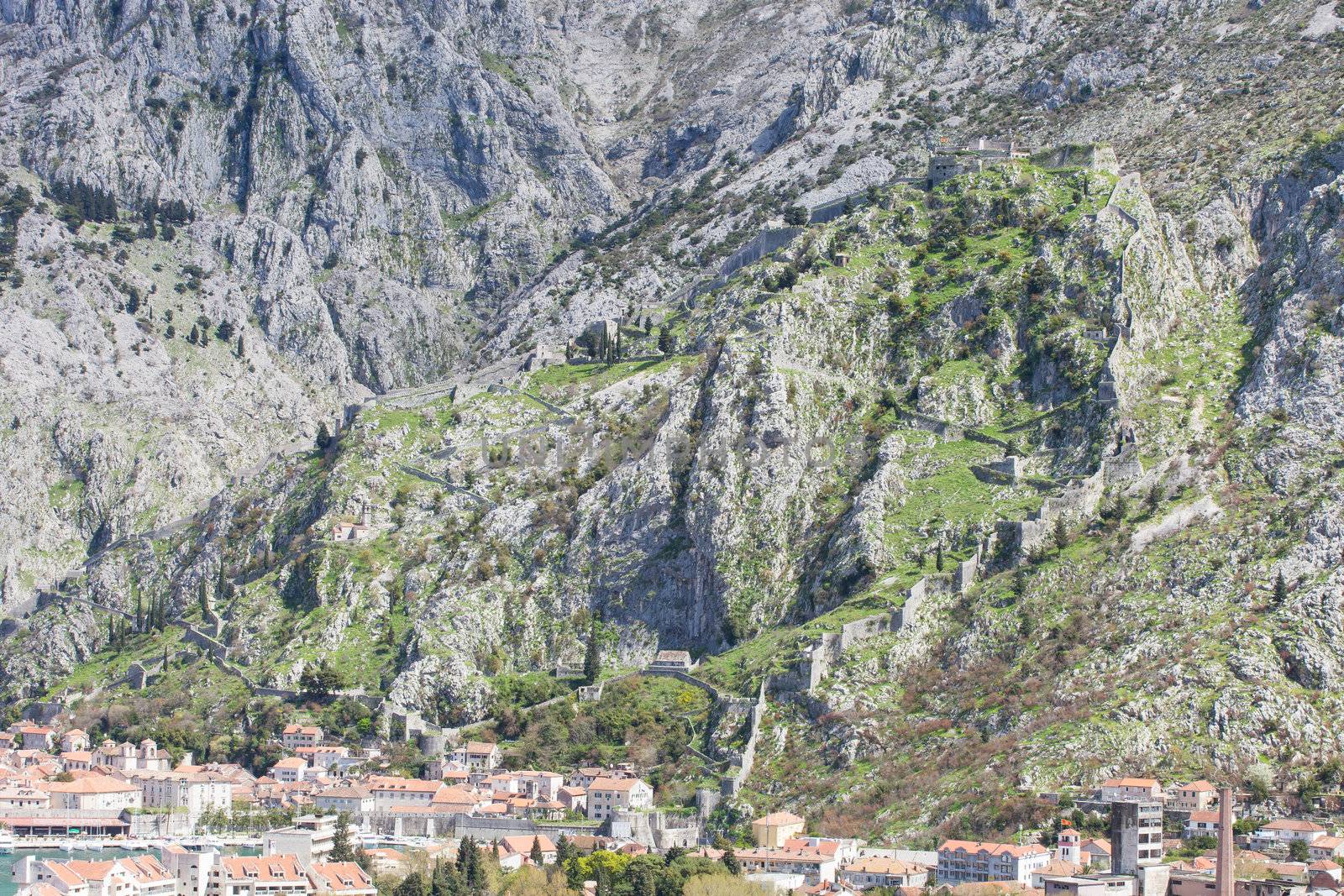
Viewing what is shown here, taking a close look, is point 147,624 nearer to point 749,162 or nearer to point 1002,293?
point 1002,293

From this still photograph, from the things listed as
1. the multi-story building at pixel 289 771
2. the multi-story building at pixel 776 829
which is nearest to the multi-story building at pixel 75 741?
the multi-story building at pixel 289 771

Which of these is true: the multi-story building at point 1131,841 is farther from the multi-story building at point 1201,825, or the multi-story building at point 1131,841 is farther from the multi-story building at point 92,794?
the multi-story building at point 92,794

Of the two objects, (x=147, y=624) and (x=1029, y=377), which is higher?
(x=1029, y=377)

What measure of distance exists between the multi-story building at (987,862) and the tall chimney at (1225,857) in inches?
303

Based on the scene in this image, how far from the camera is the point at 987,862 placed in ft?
292

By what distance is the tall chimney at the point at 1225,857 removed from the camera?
83375mm

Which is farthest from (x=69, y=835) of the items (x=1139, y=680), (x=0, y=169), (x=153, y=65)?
(x=153, y=65)

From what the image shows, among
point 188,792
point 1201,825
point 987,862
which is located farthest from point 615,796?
point 1201,825

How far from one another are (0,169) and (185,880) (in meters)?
110

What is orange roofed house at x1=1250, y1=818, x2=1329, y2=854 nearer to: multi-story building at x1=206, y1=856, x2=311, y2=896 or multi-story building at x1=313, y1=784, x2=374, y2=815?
multi-story building at x1=206, y1=856, x2=311, y2=896

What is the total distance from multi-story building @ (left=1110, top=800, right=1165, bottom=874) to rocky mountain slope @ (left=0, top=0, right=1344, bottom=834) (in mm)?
7740

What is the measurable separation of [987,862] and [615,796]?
23.6 metres

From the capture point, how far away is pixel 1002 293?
134125 mm

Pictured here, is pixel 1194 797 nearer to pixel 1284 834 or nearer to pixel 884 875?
pixel 1284 834
